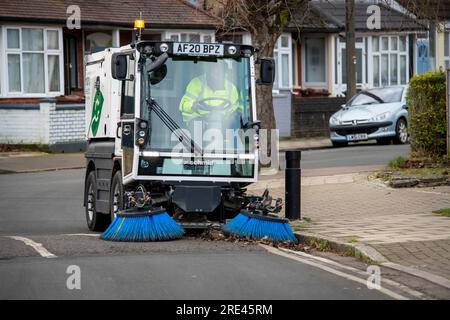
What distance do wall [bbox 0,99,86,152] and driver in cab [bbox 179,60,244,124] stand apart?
670 inches

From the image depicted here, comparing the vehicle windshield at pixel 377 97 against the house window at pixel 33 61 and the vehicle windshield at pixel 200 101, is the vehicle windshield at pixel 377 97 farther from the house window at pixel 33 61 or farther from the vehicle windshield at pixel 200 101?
the vehicle windshield at pixel 200 101

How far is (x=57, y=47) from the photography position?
114 ft

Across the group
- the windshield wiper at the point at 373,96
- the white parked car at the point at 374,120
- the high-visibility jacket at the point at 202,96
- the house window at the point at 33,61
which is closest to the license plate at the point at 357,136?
the white parked car at the point at 374,120

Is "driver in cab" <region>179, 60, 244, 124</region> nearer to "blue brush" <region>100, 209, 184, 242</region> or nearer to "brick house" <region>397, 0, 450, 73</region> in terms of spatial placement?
"blue brush" <region>100, 209, 184, 242</region>

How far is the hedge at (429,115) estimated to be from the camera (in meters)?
20.9

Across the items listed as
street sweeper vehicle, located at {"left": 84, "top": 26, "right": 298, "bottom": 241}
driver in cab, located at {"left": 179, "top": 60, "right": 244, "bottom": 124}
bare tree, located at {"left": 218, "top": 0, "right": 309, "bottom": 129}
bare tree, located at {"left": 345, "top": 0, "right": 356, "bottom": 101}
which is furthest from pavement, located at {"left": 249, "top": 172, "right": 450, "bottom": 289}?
bare tree, located at {"left": 345, "top": 0, "right": 356, "bottom": 101}

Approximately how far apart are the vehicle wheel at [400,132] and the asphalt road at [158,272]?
1719cm

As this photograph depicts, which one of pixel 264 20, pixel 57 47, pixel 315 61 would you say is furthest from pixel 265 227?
pixel 315 61

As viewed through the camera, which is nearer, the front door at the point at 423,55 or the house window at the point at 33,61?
the house window at the point at 33,61

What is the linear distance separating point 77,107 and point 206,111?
58.5 ft

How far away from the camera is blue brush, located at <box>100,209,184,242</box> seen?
516 inches

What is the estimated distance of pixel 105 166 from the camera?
50.9 feet
